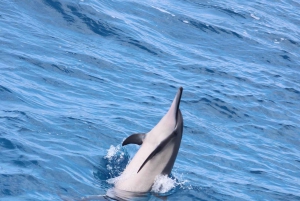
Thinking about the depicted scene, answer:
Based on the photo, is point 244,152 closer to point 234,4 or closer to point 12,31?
point 12,31

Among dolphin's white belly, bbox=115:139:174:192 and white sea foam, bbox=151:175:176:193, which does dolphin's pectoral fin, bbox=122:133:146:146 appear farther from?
white sea foam, bbox=151:175:176:193

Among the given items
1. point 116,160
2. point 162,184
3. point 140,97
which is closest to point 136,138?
point 162,184

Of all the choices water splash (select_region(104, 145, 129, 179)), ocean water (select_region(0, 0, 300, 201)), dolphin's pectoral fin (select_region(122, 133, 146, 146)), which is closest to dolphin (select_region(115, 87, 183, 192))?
dolphin's pectoral fin (select_region(122, 133, 146, 146))

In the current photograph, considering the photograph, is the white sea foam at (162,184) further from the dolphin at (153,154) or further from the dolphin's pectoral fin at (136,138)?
the dolphin's pectoral fin at (136,138)

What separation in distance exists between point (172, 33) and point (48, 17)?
4.53 metres

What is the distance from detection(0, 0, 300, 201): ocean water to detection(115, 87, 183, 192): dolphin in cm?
23

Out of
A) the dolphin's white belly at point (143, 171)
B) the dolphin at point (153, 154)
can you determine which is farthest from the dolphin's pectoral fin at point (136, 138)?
the dolphin's white belly at point (143, 171)

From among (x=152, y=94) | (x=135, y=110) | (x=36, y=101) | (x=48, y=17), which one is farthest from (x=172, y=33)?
(x=36, y=101)

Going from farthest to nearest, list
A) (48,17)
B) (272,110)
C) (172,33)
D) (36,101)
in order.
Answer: (172,33) < (48,17) < (272,110) < (36,101)

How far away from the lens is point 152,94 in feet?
53.8

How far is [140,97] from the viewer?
628 inches

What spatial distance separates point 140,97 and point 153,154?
4.89m

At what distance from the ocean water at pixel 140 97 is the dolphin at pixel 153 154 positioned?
0.23 meters

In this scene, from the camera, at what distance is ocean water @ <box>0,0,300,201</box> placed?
11.8m
